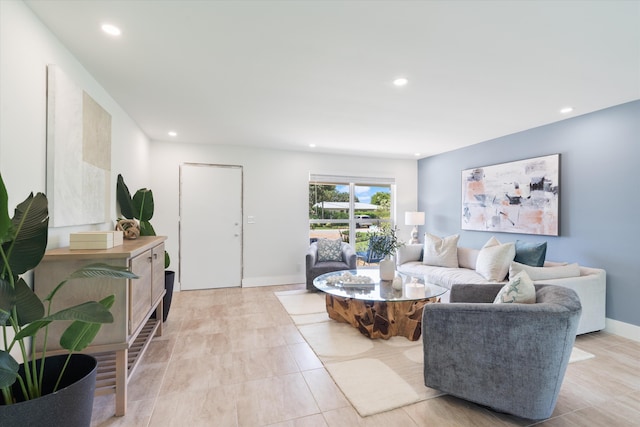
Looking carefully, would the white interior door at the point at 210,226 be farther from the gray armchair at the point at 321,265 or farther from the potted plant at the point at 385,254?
the potted plant at the point at 385,254

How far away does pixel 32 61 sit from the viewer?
171 centimetres

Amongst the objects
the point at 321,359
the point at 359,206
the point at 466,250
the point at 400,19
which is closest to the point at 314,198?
the point at 359,206

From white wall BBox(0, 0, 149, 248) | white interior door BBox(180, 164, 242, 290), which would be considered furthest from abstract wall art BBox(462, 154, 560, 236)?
white wall BBox(0, 0, 149, 248)

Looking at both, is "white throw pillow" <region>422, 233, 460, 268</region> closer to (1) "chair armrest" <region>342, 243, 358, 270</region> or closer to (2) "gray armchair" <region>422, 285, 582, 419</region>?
(1) "chair armrest" <region>342, 243, 358, 270</region>

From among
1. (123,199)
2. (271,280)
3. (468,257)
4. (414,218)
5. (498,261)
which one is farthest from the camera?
(414,218)

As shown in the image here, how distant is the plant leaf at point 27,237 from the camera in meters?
1.23

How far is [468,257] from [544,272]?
1.44 m

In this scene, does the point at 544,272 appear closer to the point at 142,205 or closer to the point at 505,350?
the point at 505,350

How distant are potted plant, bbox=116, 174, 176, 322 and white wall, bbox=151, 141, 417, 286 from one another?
1311 mm

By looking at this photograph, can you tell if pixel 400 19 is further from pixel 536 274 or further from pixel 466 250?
pixel 466 250

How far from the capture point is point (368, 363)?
95.5 inches

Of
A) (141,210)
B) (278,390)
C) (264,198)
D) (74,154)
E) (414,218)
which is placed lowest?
(278,390)

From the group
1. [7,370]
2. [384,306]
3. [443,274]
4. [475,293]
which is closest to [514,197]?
[443,274]

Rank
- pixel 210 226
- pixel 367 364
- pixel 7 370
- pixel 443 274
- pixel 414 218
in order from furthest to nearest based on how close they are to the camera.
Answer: pixel 414 218 < pixel 210 226 < pixel 443 274 < pixel 367 364 < pixel 7 370
